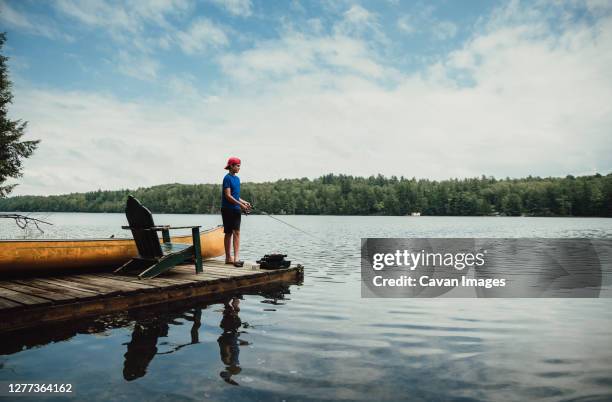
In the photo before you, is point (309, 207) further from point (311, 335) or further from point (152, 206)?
point (311, 335)

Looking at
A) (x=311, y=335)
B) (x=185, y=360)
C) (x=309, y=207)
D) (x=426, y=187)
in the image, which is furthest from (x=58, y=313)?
(x=426, y=187)

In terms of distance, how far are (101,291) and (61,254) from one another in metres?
2.02

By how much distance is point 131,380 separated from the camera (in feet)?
13.4

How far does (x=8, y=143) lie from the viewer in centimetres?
2292

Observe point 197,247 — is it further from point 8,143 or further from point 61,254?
point 8,143

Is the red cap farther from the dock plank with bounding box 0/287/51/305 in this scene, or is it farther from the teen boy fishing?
the dock plank with bounding box 0/287/51/305

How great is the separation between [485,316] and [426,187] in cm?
15826

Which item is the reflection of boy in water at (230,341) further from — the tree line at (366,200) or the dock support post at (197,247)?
the tree line at (366,200)

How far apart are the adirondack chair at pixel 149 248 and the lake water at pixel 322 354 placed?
1289mm

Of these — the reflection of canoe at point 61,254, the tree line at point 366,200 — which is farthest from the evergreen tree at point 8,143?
the tree line at point 366,200

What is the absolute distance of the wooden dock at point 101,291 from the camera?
5.43 m

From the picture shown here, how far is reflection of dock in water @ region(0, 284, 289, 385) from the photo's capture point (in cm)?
466

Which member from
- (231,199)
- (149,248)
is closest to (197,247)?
(149,248)

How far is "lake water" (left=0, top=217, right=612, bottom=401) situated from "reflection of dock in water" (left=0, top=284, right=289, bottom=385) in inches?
0.9
